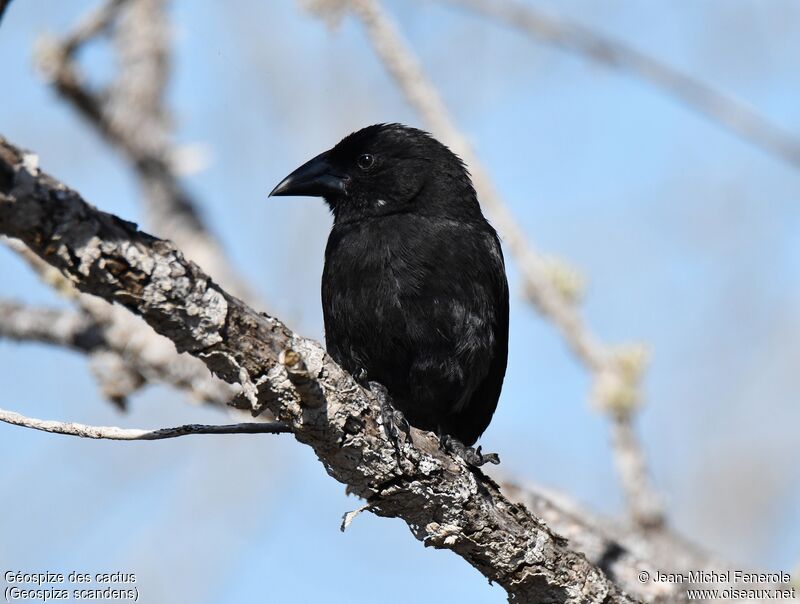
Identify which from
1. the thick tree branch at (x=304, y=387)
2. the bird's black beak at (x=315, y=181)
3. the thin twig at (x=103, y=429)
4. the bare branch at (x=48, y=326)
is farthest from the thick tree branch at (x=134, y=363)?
the thin twig at (x=103, y=429)

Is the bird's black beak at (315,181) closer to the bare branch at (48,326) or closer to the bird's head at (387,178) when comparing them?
the bird's head at (387,178)

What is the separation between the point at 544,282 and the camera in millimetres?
5254

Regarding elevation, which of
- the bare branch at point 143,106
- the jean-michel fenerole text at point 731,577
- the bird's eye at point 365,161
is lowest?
the jean-michel fenerole text at point 731,577

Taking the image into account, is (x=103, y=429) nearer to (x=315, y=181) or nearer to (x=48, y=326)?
(x=315, y=181)

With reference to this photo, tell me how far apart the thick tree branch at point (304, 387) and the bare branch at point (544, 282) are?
183 centimetres

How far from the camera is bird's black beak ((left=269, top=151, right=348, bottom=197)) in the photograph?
4.63m

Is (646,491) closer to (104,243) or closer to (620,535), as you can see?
(620,535)

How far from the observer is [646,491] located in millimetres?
5176

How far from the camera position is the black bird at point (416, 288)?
3979mm

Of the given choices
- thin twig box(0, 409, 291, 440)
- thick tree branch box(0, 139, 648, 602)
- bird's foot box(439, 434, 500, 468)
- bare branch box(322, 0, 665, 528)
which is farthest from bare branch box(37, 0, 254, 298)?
thin twig box(0, 409, 291, 440)

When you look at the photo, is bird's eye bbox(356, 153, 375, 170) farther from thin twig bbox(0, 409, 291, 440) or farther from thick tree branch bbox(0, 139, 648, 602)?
thin twig bbox(0, 409, 291, 440)

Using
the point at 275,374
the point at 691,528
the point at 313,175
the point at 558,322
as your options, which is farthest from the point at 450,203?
the point at 691,528

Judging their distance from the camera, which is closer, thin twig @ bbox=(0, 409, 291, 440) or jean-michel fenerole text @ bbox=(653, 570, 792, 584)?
thin twig @ bbox=(0, 409, 291, 440)

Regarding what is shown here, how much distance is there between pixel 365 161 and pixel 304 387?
2376 millimetres
